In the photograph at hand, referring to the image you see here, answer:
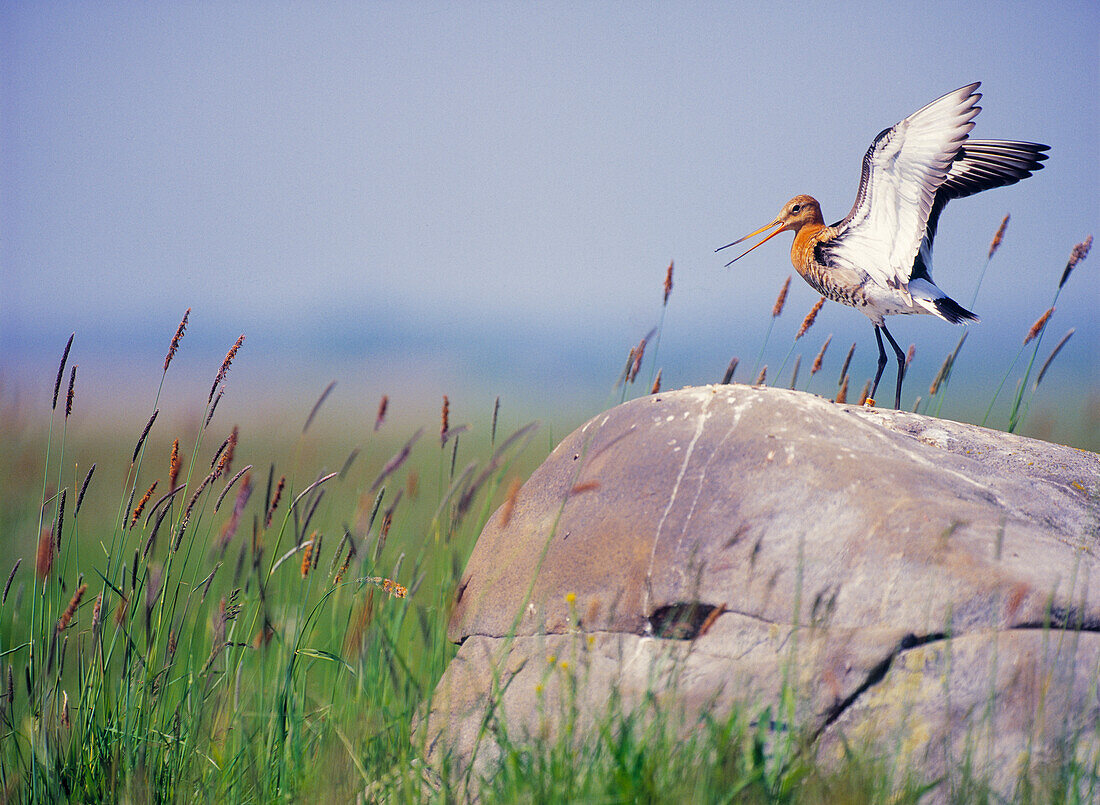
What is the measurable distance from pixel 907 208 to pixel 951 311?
0.60 m

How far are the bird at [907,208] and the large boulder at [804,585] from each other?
1442 millimetres

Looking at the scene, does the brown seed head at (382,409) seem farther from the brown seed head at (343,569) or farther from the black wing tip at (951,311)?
the black wing tip at (951,311)

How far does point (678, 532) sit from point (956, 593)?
0.78 m

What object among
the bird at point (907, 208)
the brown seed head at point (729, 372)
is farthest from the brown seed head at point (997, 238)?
the brown seed head at point (729, 372)

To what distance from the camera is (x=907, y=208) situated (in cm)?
416

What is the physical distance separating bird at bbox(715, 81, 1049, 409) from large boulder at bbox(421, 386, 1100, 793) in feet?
4.73

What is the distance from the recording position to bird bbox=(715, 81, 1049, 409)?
3.86 metres

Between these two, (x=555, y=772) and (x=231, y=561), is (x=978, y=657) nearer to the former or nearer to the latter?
(x=555, y=772)

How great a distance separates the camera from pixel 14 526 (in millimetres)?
3018

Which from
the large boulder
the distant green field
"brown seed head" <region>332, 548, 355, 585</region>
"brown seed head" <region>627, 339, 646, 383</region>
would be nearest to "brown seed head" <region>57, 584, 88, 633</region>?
the distant green field

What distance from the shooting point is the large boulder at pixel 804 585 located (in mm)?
1967

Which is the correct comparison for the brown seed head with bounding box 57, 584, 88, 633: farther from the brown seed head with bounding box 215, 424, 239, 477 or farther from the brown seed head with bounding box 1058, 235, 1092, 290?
the brown seed head with bounding box 1058, 235, 1092, 290

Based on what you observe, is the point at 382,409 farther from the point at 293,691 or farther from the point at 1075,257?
the point at 1075,257

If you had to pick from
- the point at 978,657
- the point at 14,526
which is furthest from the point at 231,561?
the point at 978,657
